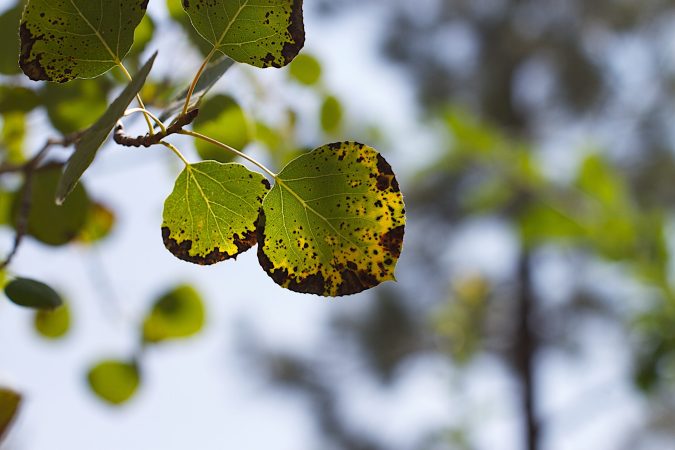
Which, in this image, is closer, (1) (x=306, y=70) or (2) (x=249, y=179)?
(2) (x=249, y=179)

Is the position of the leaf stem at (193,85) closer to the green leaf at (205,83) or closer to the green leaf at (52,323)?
the green leaf at (205,83)

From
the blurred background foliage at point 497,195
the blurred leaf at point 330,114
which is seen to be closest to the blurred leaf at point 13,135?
the blurred leaf at point 330,114

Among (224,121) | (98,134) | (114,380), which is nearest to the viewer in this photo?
(98,134)

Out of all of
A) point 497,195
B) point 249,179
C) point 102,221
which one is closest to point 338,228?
point 249,179

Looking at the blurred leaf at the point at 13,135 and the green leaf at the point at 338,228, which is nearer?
the green leaf at the point at 338,228

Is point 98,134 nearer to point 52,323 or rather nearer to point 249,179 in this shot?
point 249,179

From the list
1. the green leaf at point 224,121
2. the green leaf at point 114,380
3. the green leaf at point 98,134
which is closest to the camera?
the green leaf at point 98,134

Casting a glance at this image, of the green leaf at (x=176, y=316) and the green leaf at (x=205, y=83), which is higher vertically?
the green leaf at (x=205, y=83)

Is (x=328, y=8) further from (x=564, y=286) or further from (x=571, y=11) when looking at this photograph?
(x=564, y=286)
